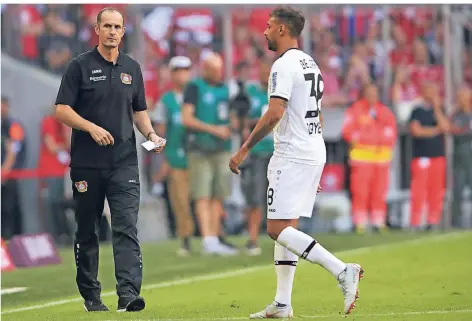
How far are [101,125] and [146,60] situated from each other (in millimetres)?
11006

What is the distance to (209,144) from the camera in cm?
1602

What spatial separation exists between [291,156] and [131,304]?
1.64 metres

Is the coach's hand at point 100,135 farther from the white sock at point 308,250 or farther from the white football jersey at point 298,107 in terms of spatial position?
the white sock at point 308,250

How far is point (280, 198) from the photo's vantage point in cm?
866

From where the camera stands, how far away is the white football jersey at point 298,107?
8570 mm

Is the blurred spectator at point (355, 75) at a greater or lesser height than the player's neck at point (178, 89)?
lesser

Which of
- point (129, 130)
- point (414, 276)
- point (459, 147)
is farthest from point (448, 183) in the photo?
point (129, 130)

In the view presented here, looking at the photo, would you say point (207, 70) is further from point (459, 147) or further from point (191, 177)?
point (459, 147)

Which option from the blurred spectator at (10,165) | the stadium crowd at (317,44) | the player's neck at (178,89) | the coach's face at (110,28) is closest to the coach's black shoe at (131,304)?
the coach's face at (110,28)

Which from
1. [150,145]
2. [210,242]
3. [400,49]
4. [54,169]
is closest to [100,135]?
[150,145]

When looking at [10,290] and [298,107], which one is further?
[10,290]

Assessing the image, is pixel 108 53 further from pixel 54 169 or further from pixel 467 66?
pixel 467 66

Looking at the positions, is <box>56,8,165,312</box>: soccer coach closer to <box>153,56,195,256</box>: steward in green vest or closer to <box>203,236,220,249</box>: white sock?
<box>203,236,220,249</box>: white sock

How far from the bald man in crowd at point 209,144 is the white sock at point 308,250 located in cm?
703
